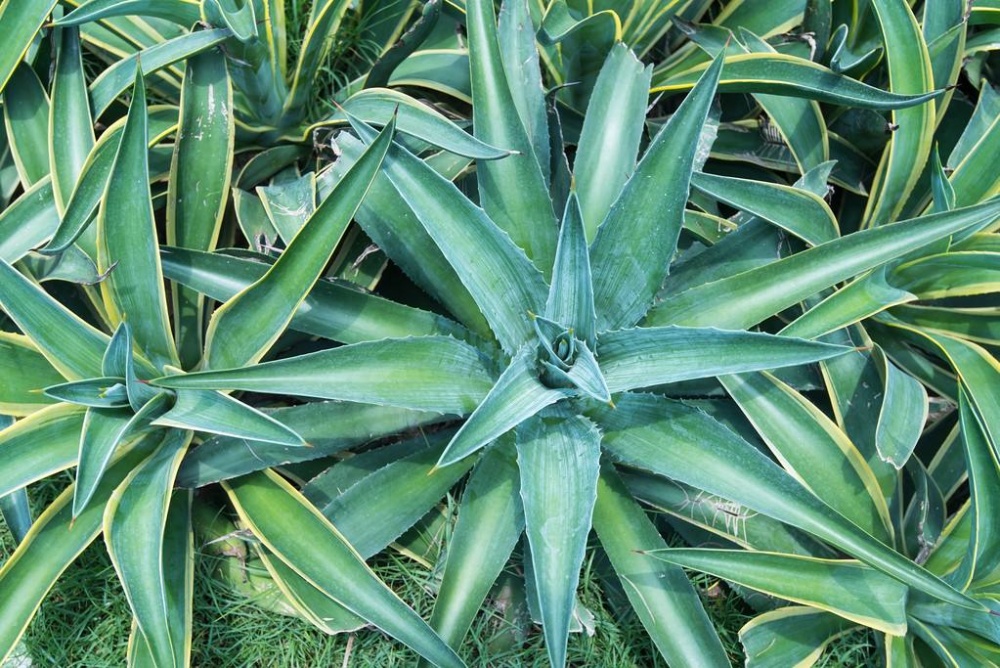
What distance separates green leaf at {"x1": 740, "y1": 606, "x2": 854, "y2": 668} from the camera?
149 centimetres

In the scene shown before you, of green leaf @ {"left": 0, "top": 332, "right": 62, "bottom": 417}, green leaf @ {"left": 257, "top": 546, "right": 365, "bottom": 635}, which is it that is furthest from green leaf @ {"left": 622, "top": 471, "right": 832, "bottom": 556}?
green leaf @ {"left": 0, "top": 332, "right": 62, "bottom": 417}

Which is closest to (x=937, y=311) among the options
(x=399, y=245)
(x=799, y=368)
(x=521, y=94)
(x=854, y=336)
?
(x=854, y=336)

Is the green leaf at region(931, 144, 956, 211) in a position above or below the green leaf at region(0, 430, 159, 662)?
above

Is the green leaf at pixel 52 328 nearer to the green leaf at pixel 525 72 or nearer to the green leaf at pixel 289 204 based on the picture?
the green leaf at pixel 289 204

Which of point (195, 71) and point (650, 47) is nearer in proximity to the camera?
point (195, 71)

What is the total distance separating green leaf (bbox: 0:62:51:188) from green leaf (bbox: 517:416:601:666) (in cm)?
108

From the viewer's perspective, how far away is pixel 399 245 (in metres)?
1.47

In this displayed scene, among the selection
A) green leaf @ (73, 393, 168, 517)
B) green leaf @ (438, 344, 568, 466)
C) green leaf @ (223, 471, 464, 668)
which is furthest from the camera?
green leaf @ (223, 471, 464, 668)

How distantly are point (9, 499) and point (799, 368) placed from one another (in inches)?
57.5

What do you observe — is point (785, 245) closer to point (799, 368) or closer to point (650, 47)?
point (799, 368)

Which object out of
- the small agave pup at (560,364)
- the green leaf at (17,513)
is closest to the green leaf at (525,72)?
the small agave pup at (560,364)

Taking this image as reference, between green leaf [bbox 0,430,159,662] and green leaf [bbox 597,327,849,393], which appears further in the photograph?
green leaf [bbox 0,430,159,662]

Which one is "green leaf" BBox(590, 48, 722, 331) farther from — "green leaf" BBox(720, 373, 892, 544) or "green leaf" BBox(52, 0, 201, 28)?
"green leaf" BBox(52, 0, 201, 28)

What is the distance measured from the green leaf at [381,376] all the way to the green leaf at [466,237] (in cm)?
9
